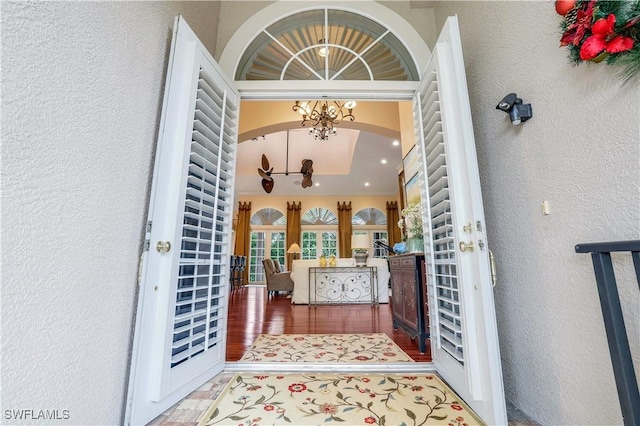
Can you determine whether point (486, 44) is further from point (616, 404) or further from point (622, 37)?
point (616, 404)

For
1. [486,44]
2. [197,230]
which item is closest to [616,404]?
[486,44]

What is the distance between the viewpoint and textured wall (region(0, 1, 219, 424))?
36.0 inches

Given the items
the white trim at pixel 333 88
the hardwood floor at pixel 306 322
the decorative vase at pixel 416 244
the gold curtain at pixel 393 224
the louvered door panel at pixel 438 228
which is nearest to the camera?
the louvered door panel at pixel 438 228

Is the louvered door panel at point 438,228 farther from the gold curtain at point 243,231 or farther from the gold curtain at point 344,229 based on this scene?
the gold curtain at point 243,231

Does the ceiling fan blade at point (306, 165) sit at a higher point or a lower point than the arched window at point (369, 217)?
higher

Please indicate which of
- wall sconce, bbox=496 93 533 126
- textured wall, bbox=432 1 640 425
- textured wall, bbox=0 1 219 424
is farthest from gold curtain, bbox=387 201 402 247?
textured wall, bbox=0 1 219 424

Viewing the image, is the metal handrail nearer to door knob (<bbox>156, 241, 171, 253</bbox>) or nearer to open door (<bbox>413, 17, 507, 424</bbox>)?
open door (<bbox>413, 17, 507, 424</bbox>)

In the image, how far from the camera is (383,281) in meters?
5.90

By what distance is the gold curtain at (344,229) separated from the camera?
36.1 feet

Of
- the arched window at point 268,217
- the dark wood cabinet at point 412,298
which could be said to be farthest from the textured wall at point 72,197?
the arched window at point 268,217

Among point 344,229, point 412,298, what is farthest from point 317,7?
point 344,229

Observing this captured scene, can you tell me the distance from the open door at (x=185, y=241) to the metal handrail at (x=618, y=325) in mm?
1892

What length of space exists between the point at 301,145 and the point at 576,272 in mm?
9175

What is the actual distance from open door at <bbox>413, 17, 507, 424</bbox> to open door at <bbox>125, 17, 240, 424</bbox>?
1.53 m
